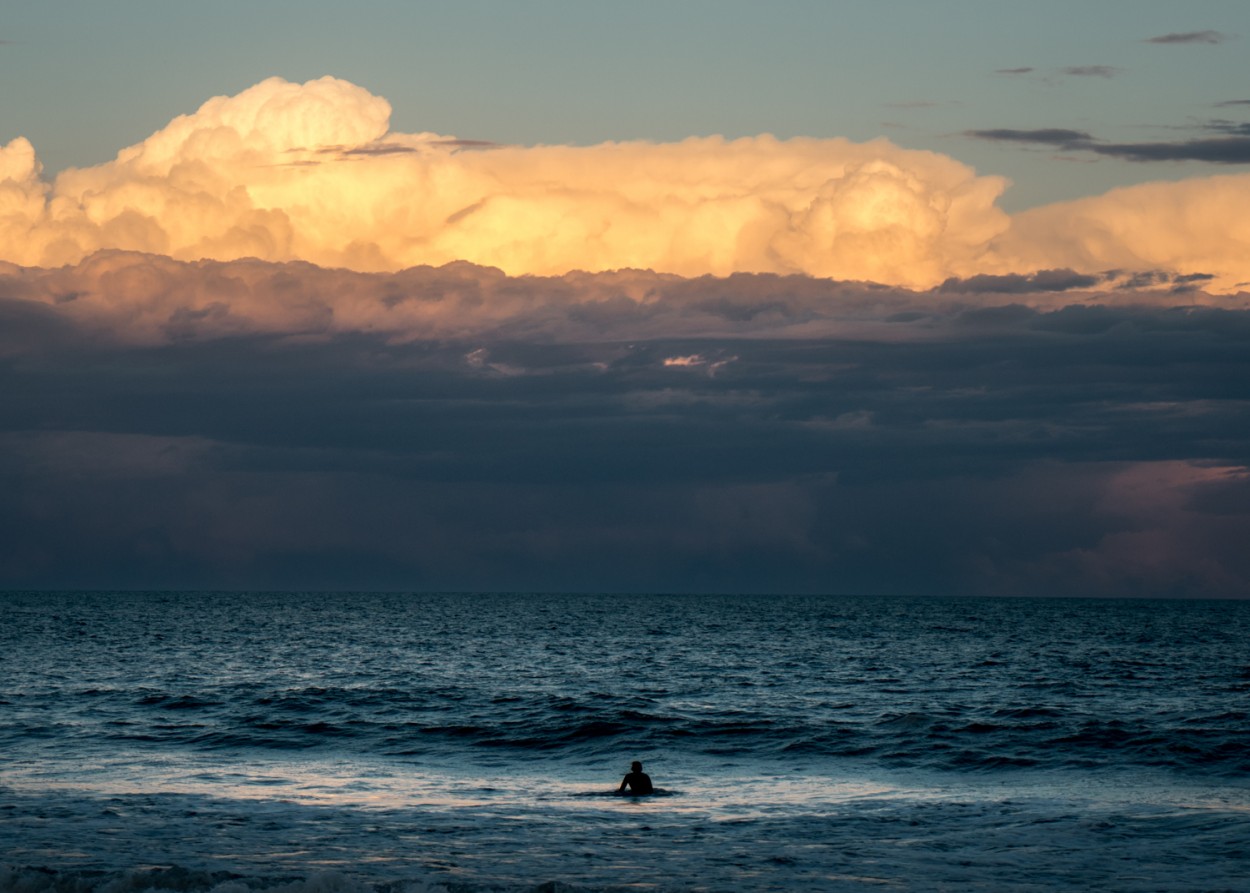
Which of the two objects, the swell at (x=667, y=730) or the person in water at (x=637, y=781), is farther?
the swell at (x=667, y=730)

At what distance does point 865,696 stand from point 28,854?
4226 centimetres

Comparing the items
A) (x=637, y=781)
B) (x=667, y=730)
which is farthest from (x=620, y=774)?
(x=667, y=730)

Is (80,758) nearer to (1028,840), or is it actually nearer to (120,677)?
(1028,840)

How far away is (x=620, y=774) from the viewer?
3997 centimetres

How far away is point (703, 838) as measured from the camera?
29359 mm

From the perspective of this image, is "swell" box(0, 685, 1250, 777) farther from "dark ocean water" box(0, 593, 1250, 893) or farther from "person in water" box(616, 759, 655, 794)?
"person in water" box(616, 759, 655, 794)

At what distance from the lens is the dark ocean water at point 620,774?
26.4m

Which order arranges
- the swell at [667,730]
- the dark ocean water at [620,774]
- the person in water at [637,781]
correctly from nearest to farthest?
the dark ocean water at [620,774]
the person in water at [637,781]
the swell at [667,730]

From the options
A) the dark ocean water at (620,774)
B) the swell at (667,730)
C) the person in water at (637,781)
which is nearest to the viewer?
the dark ocean water at (620,774)

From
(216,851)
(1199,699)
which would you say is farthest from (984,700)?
(216,851)

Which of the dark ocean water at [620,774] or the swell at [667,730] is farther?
the swell at [667,730]

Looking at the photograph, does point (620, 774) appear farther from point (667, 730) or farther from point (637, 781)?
point (667, 730)

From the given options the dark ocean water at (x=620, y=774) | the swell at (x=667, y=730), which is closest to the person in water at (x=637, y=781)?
the dark ocean water at (x=620, y=774)

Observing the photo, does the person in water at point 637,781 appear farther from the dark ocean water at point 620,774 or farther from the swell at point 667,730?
the swell at point 667,730
